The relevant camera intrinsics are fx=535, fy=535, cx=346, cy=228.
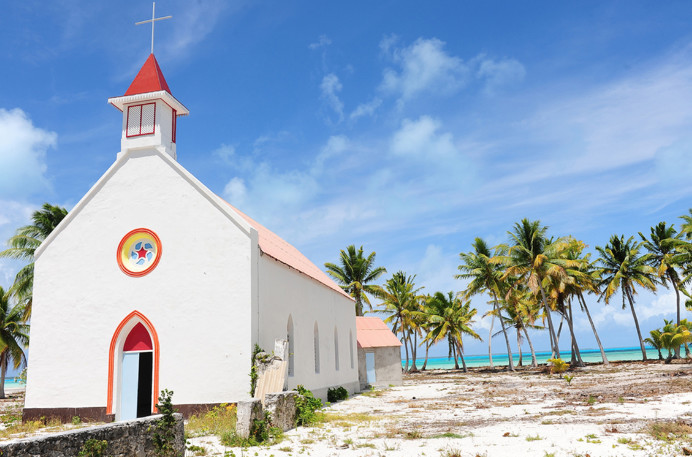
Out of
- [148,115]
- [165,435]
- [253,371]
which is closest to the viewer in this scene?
[165,435]

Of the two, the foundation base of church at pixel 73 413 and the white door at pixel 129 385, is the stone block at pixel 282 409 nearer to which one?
the foundation base of church at pixel 73 413

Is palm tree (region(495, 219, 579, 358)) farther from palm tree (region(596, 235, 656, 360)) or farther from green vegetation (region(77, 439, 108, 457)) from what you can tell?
green vegetation (region(77, 439, 108, 457))

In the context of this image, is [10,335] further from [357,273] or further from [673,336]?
[673,336]

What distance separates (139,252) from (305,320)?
7.27 metres

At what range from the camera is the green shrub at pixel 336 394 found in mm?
24261

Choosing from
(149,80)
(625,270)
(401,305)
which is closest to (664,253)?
(625,270)

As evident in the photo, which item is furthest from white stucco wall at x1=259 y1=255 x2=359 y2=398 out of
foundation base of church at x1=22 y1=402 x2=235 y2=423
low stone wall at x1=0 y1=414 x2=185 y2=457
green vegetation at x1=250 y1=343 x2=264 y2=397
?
low stone wall at x1=0 y1=414 x2=185 y2=457

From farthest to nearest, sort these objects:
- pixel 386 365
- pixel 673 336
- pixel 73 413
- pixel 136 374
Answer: pixel 673 336 → pixel 386 365 → pixel 136 374 → pixel 73 413

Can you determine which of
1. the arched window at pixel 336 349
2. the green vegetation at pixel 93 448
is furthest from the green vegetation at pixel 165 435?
the arched window at pixel 336 349

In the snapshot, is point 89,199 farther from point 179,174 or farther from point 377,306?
point 377,306

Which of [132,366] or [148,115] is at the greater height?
[148,115]

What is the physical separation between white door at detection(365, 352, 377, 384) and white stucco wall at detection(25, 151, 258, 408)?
20560 millimetres

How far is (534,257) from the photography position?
41.2 meters

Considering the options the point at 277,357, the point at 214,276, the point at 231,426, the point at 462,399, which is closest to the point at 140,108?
the point at 214,276
